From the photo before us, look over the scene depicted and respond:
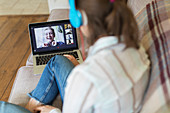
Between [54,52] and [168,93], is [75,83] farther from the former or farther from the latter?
[54,52]

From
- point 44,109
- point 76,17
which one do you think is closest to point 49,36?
point 44,109

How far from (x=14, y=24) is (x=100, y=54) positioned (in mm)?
2642

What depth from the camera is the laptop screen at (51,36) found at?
1482mm

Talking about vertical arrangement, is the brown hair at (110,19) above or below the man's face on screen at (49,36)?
above

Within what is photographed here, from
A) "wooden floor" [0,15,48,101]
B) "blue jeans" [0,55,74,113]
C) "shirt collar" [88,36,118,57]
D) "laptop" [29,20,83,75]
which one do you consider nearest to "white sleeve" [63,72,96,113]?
"shirt collar" [88,36,118,57]

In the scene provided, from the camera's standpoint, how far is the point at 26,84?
1283 mm

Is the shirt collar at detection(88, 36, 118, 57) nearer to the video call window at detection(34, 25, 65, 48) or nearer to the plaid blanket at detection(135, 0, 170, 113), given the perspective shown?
the plaid blanket at detection(135, 0, 170, 113)

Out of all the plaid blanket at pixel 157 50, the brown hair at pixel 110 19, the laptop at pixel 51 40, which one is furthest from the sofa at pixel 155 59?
the laptop at pixel 51 40

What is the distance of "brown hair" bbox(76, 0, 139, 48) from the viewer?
2.09 feet

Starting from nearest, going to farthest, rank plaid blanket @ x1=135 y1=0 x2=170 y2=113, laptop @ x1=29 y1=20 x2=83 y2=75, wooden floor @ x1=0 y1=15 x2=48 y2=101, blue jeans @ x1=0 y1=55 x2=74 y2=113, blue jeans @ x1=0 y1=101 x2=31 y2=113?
plaid blanket @ x1=135 y1=0 x2=170 y2=113 < blue jeans @ x1=0 y1=101 x2=31 y2=113 < blue jeans @ x1=0 y1=55 x2=74 y2=113 < laptop @ x1=29 y1=20 x2=83 y2=75 < wooden floor @ x1=0 y1=15 x2=48 y2=101

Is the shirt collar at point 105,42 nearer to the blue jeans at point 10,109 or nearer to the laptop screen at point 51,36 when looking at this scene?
the blue jeans at point 10,109

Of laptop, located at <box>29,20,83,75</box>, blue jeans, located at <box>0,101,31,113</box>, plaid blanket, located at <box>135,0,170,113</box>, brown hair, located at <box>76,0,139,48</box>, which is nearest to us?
brown hair, located at <box>76,0,139,48</box>

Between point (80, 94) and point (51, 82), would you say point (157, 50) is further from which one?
point (51, 82)

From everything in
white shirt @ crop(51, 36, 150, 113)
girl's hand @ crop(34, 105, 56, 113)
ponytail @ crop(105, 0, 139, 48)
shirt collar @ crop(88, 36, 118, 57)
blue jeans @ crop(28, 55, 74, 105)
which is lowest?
girl's hand @ crop(34, 105, 56, 113)
